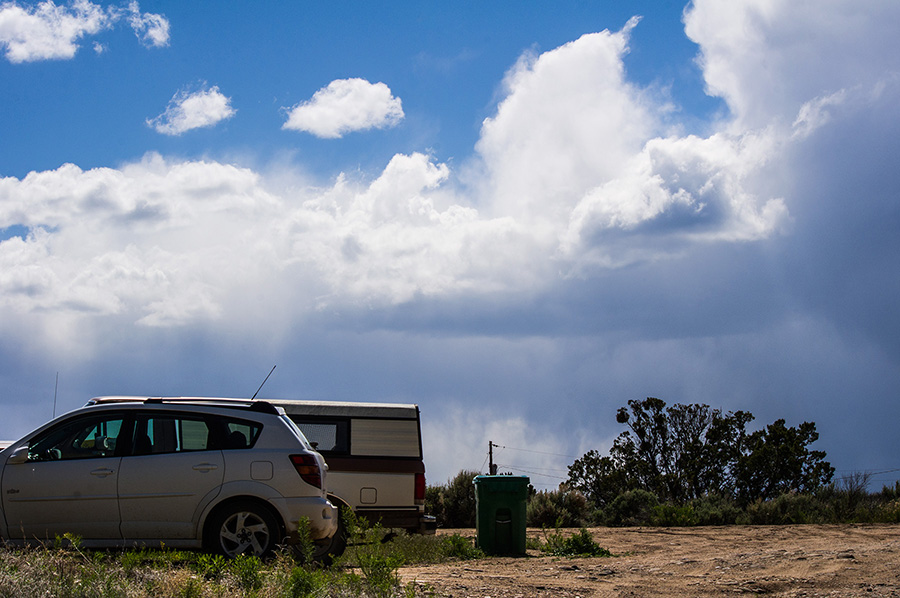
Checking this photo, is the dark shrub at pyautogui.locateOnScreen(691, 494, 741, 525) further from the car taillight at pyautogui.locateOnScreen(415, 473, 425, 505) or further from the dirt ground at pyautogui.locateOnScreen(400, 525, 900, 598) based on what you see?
the car taillight at pyautogui.locateOnScreen(415, 473, 425, 505)

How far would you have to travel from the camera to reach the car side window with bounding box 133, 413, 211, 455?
880 centimetres

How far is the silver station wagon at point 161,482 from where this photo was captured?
856cm

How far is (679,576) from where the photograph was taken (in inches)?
368

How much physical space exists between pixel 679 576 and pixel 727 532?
7395 mm

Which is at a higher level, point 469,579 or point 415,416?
point 415,416

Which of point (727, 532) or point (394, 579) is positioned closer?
point (394, 579)

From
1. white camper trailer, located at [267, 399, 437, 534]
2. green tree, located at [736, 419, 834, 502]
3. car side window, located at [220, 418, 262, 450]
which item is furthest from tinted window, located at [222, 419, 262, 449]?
green tree, located at [736, 419, 834, 502]

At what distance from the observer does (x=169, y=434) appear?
886 centimetres

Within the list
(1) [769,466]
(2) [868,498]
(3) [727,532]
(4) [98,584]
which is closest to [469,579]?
(4) [98,584]

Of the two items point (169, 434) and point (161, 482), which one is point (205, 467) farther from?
point (169, 434)

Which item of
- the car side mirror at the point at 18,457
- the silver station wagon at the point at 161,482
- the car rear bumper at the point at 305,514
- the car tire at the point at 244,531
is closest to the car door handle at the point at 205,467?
the silver station wagon at the point at 161,482

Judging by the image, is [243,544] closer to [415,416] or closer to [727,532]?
[415,416]

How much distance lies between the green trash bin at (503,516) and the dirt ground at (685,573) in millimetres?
384

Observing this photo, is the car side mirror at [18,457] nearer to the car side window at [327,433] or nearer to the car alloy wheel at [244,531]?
the car alloy wheel at [244,531]
